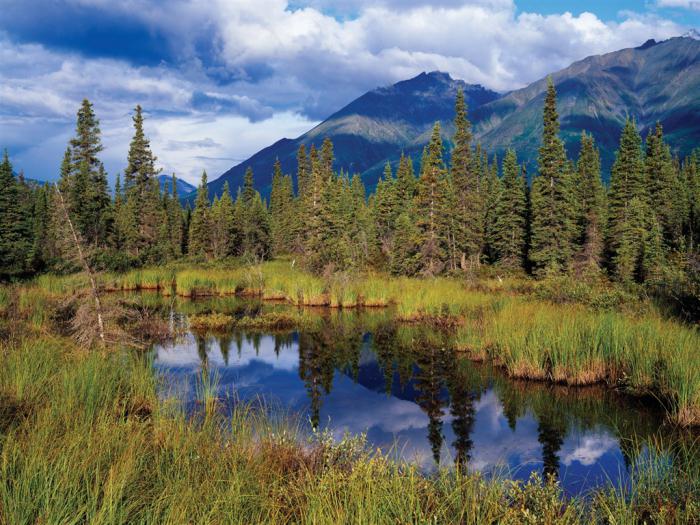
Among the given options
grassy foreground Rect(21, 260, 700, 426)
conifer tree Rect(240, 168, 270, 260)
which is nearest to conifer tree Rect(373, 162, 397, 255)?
conifer tree Rect(240, 168, 270, 260)

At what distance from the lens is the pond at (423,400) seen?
895 cm

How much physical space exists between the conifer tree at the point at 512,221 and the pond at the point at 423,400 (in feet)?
94.4

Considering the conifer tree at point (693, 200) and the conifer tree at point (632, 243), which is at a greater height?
the conifer tree at point (693, 200)

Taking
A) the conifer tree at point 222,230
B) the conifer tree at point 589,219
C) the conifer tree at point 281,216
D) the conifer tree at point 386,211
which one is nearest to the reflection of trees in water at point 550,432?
the conifer tree at point 589,219

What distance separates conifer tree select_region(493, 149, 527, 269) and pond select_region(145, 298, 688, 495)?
94.4 ft

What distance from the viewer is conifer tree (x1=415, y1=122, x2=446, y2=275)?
3809 cm

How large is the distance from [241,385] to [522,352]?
26.6 ft

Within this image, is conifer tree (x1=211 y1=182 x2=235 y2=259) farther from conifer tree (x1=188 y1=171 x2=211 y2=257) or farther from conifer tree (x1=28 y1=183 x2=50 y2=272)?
conifer tree (x1=28 y1=183 x2=50 y2=272)

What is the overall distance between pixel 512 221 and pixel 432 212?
491 inches

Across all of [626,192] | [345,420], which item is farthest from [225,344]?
[626,192]

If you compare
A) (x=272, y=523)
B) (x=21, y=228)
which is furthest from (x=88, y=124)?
(x=272, y=523)

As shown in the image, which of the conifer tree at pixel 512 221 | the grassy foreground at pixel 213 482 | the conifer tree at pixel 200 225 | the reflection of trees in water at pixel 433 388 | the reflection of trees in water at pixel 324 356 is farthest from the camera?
the conifer tree at pixel 200 225

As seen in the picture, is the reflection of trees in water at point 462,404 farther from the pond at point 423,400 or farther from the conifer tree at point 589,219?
the conifer tree at point 589,219

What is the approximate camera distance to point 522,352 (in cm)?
1352
